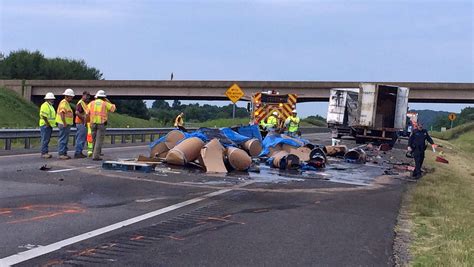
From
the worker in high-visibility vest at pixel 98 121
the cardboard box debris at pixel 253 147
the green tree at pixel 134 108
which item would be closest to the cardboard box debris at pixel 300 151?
the cardboard box debris at pixel 253 147

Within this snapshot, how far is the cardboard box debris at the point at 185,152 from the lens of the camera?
15.8 metres

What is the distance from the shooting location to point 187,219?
8844 millimetres

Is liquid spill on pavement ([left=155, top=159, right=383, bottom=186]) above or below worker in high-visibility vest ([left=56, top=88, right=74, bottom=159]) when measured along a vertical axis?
below

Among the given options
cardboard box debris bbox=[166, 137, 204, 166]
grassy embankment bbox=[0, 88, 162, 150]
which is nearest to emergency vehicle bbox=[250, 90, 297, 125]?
cardboard box debris bbox=[166, 137, 204, 166]

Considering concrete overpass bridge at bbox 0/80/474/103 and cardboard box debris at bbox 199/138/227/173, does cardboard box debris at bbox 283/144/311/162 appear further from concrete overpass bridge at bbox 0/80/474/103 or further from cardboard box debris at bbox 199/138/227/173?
concrete overpass bridge at bbox 0/80/474/103

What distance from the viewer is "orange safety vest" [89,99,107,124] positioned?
17016 mm

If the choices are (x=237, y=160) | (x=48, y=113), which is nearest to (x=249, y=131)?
(x=237, y=160)

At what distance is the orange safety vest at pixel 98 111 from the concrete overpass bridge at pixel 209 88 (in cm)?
4692

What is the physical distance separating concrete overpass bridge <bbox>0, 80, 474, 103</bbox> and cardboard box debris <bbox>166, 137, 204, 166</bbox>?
157ft

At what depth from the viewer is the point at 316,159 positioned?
60.5 ft

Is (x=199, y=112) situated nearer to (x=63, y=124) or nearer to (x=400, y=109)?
(x=400, y=109)

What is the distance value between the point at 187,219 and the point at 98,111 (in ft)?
29.3

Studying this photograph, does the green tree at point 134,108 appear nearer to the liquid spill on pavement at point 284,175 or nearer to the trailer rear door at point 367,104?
the trailer rear door at point 367,104

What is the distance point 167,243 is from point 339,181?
333 inches
